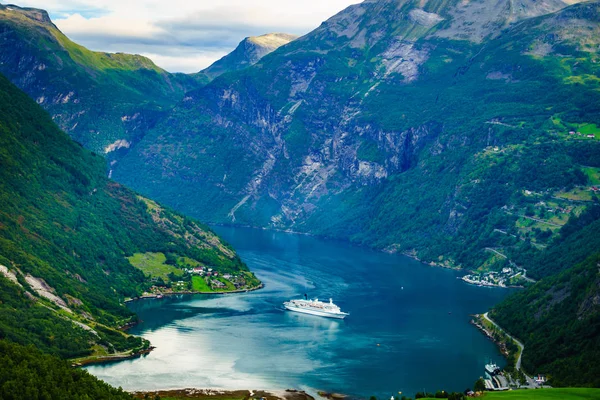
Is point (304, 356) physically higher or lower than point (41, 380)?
higher

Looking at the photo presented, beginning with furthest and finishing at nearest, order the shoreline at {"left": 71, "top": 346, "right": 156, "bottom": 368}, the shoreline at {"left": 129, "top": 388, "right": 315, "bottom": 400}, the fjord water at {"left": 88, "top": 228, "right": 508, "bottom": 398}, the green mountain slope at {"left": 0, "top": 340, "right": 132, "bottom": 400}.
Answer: the shoreline at {"left": 71, "top": 346, "right": 156, "bottom": 368}, the fjord water at {"left": 88, "top": 228, "right": 508, "bottom": 398}, the shoreline at {"left": 129, "top": 388, "right": 315, "bottom": 400}, the green mountain slope at {"left": 0, "top": 340, "right": 132, "bottom": 400}

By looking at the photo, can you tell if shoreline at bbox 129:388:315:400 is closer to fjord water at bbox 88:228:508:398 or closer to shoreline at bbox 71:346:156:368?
fjord water at bbox 88:228:508:398

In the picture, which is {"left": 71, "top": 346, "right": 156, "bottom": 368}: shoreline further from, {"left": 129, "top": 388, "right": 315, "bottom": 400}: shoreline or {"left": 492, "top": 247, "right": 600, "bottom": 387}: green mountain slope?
{"left": 492, "top": 247, "right": 600, "bottom": 387}: green mountain slope

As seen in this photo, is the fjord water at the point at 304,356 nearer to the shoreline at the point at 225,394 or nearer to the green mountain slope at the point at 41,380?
the shoreline at the point at 225,394

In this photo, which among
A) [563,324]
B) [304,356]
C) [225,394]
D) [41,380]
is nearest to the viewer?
[41,380]

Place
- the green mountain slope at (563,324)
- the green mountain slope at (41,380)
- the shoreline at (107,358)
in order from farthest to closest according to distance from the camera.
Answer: the shoreline at (107,358) → the green mountain slope at (563,324) → the green mountain slope at (41,380)

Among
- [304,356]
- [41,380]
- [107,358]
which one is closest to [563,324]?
[304,356]

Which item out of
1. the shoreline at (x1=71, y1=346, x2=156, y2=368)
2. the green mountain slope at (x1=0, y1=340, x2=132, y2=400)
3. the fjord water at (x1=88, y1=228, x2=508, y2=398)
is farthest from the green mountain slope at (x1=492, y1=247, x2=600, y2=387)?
the green mountain slope at (x1=0, y1=340, x2=132, y2=400)

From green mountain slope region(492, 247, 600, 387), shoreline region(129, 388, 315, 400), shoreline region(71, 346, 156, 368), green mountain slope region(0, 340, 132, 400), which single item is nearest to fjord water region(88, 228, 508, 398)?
shoreline region(71, 346, 156, 368)

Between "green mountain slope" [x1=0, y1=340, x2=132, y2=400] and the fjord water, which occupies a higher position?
the fjord water

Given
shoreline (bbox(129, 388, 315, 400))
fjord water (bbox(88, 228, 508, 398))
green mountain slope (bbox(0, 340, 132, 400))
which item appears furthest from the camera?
fjord water (bbox(88, 228, 508, 398))

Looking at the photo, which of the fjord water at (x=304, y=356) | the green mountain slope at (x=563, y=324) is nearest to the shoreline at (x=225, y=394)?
the fjord water at (x=304, y=356)

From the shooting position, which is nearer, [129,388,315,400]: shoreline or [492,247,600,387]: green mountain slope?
[129,388,315,400]: shoreline

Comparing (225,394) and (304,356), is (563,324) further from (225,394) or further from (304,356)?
(225,394)
